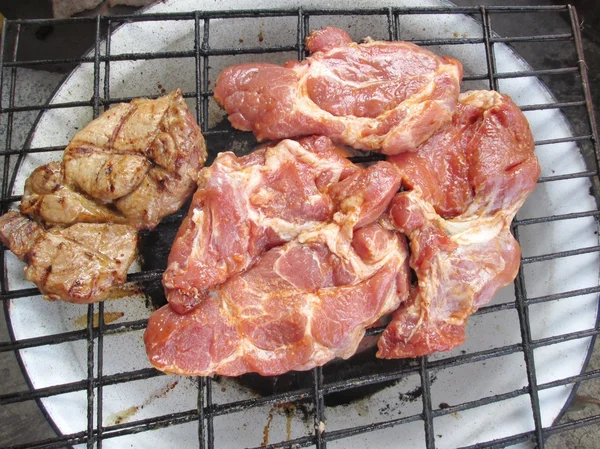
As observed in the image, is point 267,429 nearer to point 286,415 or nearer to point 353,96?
point 286,415

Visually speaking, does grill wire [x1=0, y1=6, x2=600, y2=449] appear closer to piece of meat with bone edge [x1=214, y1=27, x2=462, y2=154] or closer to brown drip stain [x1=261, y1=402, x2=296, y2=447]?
piece of meat with bone edge [x1=214, y1=27, x2=462, y2=154]

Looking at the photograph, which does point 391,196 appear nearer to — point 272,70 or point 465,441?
point 272,70

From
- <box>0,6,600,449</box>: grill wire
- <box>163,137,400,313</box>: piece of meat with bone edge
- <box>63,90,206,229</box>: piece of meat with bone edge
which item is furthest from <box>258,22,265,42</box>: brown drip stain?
<box>163,137,400,313</box>: piece of meat with bone edge

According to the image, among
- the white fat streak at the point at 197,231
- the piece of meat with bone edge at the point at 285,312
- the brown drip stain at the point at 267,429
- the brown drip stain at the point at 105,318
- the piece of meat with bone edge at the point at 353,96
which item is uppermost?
the piece of meat with bone edge at the point at 353,96

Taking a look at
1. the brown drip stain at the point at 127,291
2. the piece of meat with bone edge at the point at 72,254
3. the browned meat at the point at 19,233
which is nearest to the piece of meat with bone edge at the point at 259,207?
the piece of meat with bone edge at the point at 72,254

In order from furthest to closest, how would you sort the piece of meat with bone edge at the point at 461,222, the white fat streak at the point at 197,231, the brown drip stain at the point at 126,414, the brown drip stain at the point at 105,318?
the brown drip stain at the point at 105,318
the brown drip stain at the point at 126,414
the piece of meat with bone edge at the point at 461,222
the white fat streak at the point at 197,231

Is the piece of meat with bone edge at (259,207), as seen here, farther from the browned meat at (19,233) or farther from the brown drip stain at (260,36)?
the brown drip stain at (260,36)
